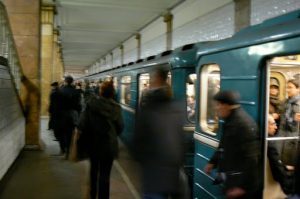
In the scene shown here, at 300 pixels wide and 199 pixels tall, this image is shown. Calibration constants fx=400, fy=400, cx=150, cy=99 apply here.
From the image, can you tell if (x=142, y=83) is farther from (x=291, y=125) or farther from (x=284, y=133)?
(x=284, y=133)

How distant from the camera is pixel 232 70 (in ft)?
13.5

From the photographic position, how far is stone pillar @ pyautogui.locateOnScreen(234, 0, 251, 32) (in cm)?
943

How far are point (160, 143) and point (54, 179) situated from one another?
14.8 feet

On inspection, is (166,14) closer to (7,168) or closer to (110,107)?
(7,168)

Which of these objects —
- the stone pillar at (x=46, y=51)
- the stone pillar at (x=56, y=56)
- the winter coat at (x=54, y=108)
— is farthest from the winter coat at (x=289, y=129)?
the stone pillar at (x=56, y=56)

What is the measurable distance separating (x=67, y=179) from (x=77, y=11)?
11471 millimetres

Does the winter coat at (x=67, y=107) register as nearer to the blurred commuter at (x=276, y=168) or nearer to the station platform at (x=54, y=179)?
the station platform at (x=54, y=179)

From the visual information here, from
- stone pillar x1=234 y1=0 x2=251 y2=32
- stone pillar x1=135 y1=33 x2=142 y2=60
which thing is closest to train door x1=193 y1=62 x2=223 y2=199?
stone pillar x1=234 y1=0 x2=251 y2=32

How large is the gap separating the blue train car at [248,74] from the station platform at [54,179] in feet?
3.46

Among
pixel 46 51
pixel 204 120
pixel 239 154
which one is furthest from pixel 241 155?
pixel 46 51

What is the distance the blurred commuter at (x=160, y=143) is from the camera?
11.1 feet

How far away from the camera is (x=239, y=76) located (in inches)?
156

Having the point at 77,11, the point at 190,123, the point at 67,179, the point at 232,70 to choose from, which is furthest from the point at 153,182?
the point at 77,11

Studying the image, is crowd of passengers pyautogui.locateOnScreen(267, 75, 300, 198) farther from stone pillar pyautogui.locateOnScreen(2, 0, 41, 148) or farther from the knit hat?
stone pillar pyautogui.locateOnScreen(2, 0, 41, 148)
